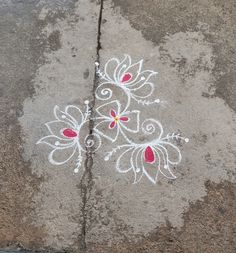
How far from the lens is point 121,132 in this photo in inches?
119

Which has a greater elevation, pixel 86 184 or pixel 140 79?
pixel 140 79

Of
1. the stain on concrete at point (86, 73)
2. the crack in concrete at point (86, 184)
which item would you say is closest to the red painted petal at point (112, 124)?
the crack in concrete at point (86, 184)

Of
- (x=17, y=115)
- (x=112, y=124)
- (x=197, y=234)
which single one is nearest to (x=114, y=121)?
(x=112, y=124)

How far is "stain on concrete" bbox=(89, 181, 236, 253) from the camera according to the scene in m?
2.66

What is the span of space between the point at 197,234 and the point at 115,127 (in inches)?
32.6

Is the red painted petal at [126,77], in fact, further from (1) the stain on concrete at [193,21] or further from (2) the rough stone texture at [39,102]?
(1) the stain on concrete at [193,21]

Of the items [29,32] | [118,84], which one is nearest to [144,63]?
[118,84]

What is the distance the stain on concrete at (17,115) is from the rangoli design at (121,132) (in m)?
0.20

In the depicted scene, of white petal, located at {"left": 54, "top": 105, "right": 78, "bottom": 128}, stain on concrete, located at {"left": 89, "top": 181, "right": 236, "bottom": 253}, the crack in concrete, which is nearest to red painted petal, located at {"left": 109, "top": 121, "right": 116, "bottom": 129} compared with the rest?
the crack in concrete

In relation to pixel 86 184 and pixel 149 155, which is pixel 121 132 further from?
pixel 86 184

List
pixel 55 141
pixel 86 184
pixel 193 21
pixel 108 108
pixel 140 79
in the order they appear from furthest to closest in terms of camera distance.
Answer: pixel 193 21
pixel 140 79
pixel 108 108
pixel 55 141
pixel 86 184

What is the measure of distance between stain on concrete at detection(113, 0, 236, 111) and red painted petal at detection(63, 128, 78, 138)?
2.90 ft

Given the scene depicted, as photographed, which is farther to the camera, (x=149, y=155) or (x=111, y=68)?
(x=111, y=68)

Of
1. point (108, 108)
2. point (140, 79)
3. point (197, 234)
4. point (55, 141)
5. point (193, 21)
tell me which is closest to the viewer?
point (197, 234)
